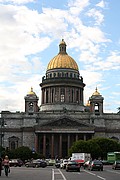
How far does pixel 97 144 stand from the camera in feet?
328

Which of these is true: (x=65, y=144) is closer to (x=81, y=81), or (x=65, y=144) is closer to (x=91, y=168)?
(x=81, y=81)

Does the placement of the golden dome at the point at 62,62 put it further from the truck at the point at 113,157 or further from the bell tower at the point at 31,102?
the truck at the point at 113,157

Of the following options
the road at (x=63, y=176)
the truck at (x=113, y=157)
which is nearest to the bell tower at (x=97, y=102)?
the truck at (x=113, y=157)

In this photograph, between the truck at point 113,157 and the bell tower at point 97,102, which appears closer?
the truck at point 113,157

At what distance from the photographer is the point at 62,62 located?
133625 millimetres

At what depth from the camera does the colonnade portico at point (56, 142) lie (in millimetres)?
120188

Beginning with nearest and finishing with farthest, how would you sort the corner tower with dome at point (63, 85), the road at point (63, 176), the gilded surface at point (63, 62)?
the road at point (63, 176)
the corner tower with dome at point (63, 85)
the gilded surface at point (63, 62)

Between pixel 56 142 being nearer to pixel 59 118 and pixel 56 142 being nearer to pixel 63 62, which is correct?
pixel 59 118

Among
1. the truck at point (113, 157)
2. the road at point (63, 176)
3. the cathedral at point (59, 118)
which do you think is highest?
the cathedral at point (59, 118)

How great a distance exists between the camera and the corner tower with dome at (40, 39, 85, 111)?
131500 millimetres

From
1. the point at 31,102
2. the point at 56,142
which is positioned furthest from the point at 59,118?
the point at 31,102

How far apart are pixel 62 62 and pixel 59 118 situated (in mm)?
20941

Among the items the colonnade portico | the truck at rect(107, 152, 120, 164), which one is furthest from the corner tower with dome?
the truck at rect(107, 152, 120, 164)

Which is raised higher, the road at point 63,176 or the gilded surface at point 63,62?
the gilded surface at point 63,62
